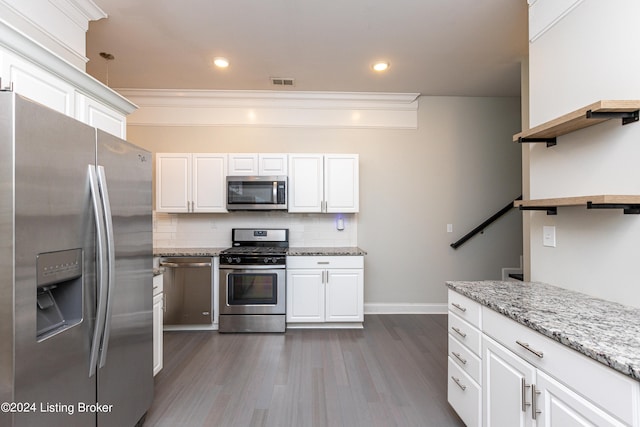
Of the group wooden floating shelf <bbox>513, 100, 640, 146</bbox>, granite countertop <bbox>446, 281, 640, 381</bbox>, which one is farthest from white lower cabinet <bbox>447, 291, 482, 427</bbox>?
wooden floating shelf <bbox>513, 100, 640, 146</bbox>

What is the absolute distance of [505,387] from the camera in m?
1.34

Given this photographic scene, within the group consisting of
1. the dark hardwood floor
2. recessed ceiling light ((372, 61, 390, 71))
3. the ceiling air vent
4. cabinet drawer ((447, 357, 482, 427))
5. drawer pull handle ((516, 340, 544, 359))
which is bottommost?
the dark hardwood floor

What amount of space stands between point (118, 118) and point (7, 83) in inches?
31.3

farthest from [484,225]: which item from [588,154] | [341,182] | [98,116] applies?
[98,116]

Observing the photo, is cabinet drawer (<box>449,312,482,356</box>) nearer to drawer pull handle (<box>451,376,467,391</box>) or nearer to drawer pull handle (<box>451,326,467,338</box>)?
drawer pull handle (<box>451,326,467,338</box>)

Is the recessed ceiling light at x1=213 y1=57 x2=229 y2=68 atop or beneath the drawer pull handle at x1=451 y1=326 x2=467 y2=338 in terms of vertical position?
atop

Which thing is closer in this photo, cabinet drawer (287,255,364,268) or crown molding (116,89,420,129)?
cabinet drawer (287,255,364,268)

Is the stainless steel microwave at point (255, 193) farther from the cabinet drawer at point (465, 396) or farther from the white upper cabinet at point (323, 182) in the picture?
the cabinet drawer at point (465, 396)

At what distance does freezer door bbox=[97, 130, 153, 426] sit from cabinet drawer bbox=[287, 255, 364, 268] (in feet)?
5.78

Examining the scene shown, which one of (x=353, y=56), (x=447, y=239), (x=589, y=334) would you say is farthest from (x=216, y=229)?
(x=589, y=334)

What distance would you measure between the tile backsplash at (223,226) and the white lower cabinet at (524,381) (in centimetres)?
230

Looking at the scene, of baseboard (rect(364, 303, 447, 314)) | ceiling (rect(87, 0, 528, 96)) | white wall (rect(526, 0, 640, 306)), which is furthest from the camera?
baseboard (rect(364, 303, 447, 314))

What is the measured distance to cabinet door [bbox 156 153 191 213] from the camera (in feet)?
11.9

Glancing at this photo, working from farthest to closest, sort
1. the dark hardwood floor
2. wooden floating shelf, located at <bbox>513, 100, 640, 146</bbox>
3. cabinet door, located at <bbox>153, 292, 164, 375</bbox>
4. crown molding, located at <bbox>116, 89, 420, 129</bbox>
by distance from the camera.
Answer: crown molding, located at <bbox>116, 89, 420, 129</bbox> < cabinet door, located at <bbox>153, 292, 164, 375</bbox> < the dark hardwood floor < wooden floating shelf, located at <bbox>513, 100, 640, 146</bbox>
